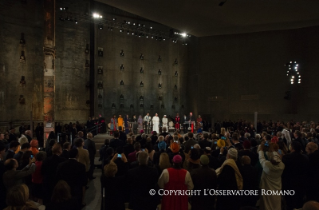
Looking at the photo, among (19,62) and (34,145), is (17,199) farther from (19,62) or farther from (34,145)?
(19,62)

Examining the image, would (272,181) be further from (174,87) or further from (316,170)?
(174,87)

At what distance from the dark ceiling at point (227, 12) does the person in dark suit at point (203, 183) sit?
1326 cm

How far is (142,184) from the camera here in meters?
4.38

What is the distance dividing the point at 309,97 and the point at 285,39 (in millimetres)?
5458

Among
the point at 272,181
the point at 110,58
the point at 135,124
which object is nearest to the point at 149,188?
the point at 272,181

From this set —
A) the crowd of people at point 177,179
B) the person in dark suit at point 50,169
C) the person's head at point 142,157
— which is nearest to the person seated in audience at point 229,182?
the crowd of people at point 177,179

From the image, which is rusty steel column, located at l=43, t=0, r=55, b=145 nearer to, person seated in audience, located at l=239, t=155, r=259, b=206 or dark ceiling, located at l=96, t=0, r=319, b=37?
dark ceiling, located at l=96, t=0, r=319, b=37

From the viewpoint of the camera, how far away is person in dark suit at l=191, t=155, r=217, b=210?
14.5 feet

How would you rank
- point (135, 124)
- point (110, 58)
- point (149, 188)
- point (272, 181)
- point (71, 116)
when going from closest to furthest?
1. point (149, 188)
2. point (272, 181)
3. point (135, 124)
4. point (71, 116)
5. point (110, 58)

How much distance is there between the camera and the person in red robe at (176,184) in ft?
13.9

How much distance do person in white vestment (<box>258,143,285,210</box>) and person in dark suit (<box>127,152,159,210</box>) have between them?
2.30m

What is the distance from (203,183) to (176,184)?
0.49 metres

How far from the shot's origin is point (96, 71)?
72.6 ft

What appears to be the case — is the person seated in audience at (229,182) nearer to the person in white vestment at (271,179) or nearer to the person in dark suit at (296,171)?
the person in white vestment at (271,179)
